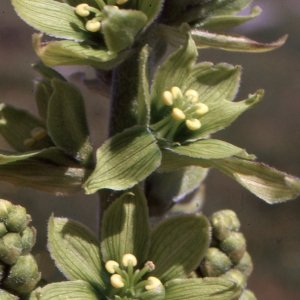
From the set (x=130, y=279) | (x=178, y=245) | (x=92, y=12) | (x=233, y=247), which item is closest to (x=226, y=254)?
(x=233, y=247)

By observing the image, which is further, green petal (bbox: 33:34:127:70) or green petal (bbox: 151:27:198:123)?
green petal (bbox: 151:27:198:123)

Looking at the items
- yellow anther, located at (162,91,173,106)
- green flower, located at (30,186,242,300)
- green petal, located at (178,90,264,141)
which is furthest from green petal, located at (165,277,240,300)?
yellow anther, located at (162,91,173,106)

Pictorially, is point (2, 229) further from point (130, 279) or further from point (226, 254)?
point (226, 254)

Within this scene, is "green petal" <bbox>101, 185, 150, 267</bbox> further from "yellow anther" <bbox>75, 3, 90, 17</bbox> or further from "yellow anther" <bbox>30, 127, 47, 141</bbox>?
"yellow anther" <bbox>75, 3, 90, 17</bbox>

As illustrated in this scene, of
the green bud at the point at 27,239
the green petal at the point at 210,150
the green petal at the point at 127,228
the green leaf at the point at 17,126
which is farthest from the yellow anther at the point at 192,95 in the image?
the green bud at the point at 27,239

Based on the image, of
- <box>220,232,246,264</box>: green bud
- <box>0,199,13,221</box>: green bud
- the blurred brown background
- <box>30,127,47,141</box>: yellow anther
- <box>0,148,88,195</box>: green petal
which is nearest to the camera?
<box>0,199,13,221</box>: green bud

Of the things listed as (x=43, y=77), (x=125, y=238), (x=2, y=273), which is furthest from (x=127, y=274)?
(x=43, y=77)

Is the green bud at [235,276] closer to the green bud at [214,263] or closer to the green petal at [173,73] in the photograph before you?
the green bud at [214,263]

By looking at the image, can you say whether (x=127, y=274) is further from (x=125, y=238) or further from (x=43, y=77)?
(x=43, y=77)
